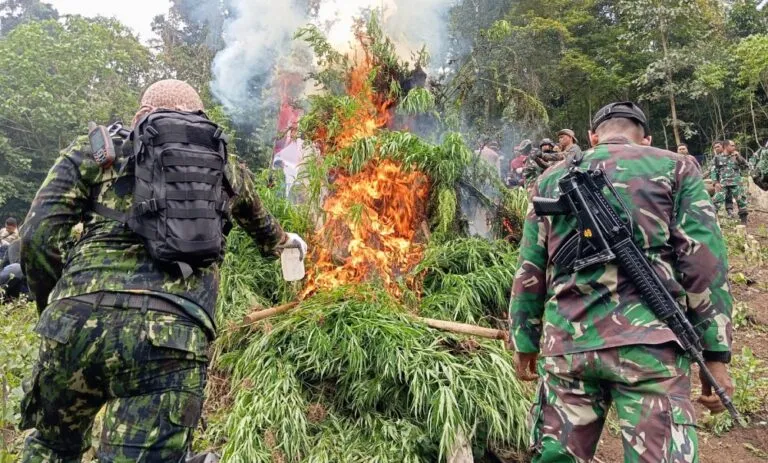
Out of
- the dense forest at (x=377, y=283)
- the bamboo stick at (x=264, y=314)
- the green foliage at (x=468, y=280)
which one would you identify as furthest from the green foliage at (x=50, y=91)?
the green foliage at (x=468, y=280)

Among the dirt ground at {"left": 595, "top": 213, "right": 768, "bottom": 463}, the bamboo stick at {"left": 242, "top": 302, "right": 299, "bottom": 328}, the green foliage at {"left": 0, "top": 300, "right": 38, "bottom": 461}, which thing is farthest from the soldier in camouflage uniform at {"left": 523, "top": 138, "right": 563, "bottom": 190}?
the green foliage at {"left": 0, "top": 300, "right": 38, "bottom": 461}

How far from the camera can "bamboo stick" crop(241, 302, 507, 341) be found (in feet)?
12.6

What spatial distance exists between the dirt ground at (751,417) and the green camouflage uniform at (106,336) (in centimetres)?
266

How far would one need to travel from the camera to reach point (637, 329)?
1956 mm

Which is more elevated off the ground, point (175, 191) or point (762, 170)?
point (762, 170)

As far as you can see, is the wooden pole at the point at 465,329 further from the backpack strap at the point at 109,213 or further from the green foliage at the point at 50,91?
the green foliage at the point at 50,91

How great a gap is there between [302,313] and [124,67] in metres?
24.0

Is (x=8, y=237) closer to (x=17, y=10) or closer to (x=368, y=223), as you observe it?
(x=368, y=223)

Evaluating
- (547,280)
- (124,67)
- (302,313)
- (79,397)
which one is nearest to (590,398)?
(547,280)

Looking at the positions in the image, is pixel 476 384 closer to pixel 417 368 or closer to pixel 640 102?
pixel 417 368

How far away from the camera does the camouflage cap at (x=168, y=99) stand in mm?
2189

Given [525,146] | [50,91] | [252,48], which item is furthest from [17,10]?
[525,146]

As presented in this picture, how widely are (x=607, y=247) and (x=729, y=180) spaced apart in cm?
969

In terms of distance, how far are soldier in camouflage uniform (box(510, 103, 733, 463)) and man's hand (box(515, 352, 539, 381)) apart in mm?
158
